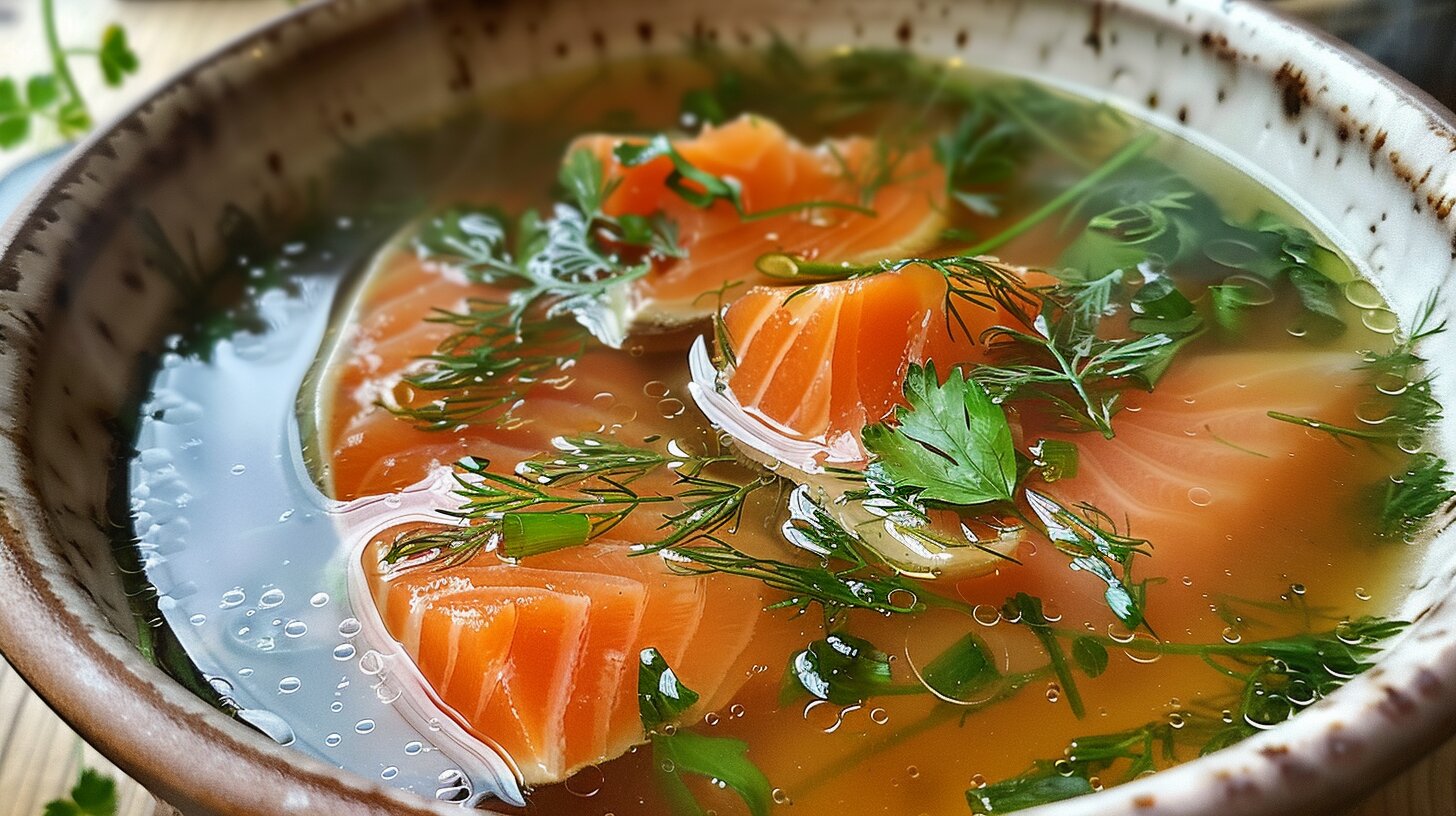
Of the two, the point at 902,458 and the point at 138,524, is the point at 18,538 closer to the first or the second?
the point at 138,524

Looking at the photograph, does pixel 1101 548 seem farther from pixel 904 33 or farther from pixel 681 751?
pixel 904 33

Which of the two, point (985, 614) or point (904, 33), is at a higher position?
point (904, 33)

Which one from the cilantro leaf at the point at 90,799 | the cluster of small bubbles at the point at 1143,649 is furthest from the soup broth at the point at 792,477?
the cilantro leaf at the point at 90,799

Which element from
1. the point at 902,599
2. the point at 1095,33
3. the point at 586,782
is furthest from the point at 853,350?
the point at 1095,33

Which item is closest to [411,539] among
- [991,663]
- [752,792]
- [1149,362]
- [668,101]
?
[752,792]

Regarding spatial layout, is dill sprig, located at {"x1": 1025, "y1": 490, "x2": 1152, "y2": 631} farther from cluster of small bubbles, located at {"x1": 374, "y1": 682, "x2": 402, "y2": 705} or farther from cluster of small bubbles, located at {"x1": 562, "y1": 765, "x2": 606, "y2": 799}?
cluster of small bubbles, located at {"x1": 374, "y1": 682, "x2": 402, "y2": 705}

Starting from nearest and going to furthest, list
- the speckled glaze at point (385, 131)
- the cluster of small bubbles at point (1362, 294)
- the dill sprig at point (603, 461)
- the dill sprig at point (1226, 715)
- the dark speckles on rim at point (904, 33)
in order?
the speckled glaze at point (385, 131)
the dill sprig at point (1226, 715)
the dill sprig at point (603, 461)
the cluster of small bubbles at point (1362, 294)
the dark speckles on rim at point (904, 33)

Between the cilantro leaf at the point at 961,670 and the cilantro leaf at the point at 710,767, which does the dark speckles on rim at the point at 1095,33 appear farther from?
the cilantro leaf at the point at 710,767
